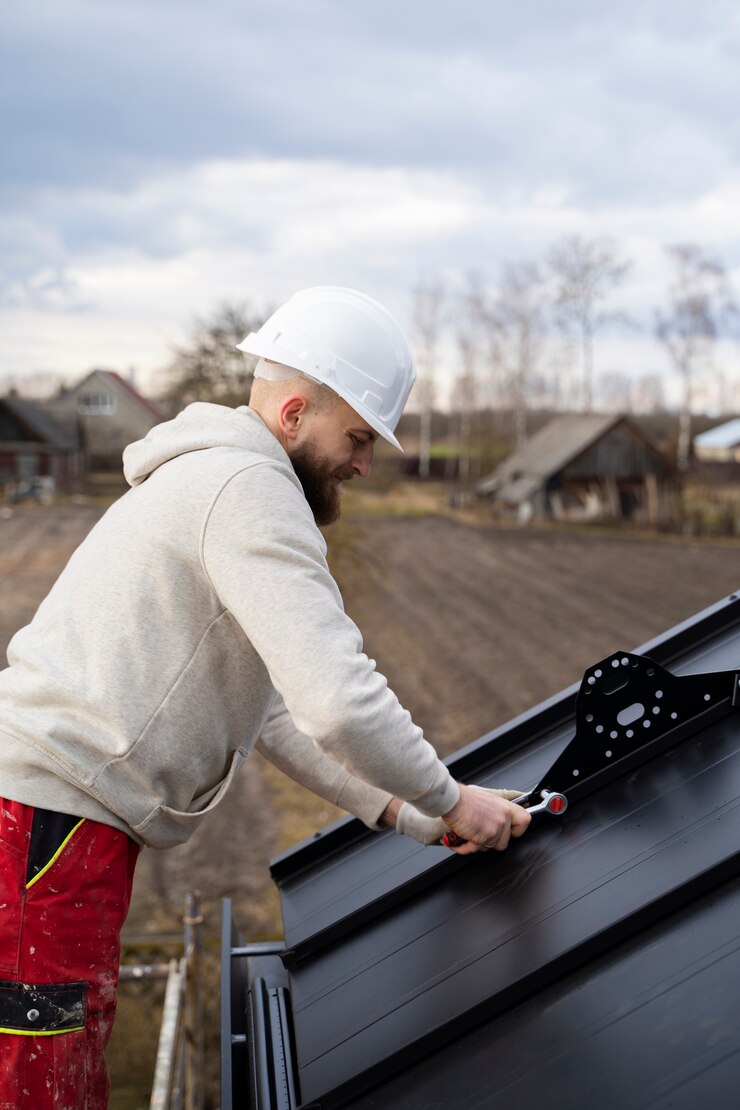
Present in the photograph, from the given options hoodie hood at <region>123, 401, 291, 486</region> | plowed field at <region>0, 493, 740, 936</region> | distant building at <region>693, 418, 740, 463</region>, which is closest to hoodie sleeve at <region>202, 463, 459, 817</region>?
hoodie hood at <region>123, 401, 291, 486</region>

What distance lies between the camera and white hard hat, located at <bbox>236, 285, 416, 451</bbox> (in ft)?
7.38

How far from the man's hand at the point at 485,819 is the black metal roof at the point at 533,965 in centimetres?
11

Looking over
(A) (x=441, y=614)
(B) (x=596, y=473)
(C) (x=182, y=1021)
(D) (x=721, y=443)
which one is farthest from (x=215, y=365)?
(D) (x=721, y=443)

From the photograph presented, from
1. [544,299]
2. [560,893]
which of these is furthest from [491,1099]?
[544,299]

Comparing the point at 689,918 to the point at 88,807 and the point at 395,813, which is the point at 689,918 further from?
the point at 88,807

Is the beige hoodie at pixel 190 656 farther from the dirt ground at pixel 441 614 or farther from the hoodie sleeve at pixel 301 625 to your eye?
the dirt ground at pixel 441 614

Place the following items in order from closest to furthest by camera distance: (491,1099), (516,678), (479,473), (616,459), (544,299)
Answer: (491,1099) → (516,678) → (616,459) → (544,299) → (479,473)

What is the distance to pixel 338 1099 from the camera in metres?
2.05

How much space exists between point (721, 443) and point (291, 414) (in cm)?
5306

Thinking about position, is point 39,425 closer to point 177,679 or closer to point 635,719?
point 635,719

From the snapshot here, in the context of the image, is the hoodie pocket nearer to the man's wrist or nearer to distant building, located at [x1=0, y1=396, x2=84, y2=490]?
the man's wrist

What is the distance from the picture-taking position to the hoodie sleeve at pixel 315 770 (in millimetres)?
2641

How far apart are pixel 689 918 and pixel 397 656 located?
17.0 metres

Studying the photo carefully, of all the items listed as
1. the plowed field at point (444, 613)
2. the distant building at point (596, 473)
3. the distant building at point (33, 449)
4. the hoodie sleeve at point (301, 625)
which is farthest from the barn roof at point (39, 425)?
the hoodie sleeve at point (301, 625)
